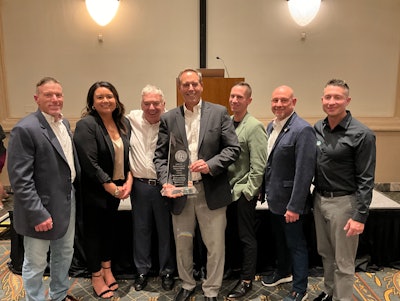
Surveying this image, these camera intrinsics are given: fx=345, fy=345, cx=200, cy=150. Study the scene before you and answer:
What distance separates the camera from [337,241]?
2.12 metres

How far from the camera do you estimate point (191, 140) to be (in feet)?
7.37

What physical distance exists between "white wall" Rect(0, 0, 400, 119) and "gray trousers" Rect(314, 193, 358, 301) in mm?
3046

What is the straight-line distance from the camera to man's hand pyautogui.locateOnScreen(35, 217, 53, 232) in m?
1.96

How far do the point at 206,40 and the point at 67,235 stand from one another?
352cm

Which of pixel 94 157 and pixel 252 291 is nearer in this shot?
pixel 94 157

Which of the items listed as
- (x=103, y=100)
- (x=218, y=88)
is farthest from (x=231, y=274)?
(x=218, y=88)

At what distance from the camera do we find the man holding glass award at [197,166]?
7.09ft

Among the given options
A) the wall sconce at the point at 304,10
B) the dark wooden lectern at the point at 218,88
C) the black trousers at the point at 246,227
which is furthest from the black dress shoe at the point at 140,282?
the wall sconce at the point at 304,10

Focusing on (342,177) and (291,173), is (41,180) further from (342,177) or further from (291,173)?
(342,177)

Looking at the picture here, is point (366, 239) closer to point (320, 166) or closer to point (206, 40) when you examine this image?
point (320, 166)

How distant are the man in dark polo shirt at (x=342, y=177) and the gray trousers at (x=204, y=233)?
674 millimetres

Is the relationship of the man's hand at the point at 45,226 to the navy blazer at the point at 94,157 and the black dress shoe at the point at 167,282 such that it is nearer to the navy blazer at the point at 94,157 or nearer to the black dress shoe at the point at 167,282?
the navy blazer at the point at 94,157

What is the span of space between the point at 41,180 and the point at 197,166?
906 mm

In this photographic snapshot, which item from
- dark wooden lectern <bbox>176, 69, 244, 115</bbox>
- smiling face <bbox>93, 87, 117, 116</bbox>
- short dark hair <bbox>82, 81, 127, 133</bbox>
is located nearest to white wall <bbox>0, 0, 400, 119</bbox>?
dark wooden lectern <bbox>176, 69, 244, 115</bbox>
